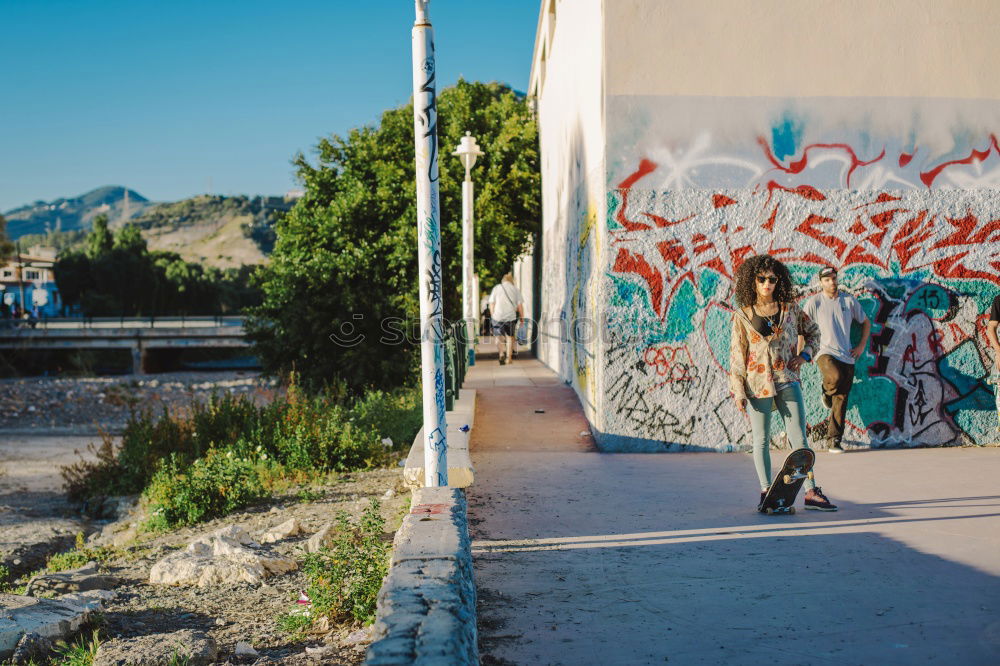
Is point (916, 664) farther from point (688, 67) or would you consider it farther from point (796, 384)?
point (688, 67)

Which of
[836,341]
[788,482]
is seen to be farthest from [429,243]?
[836,341]

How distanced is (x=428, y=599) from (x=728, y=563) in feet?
7.31

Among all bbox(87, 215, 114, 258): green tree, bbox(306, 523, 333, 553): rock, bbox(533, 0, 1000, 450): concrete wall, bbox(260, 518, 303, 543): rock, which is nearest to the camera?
bbox(306, 523, 333, 553): rock

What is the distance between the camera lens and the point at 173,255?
117750 mm

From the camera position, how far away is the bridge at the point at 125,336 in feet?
189

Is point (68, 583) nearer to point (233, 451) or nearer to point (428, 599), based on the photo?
point (428, 599)

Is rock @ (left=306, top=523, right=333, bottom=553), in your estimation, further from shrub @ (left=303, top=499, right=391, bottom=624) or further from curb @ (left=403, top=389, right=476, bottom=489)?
shrub @ (left=303, top=499, right=391, bottom=624)

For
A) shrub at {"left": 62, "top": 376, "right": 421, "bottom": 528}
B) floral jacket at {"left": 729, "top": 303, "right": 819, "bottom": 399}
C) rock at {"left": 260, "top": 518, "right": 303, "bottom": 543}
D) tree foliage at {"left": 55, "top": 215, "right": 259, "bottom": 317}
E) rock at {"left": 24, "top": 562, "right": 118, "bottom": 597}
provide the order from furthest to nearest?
1. tree foliage at {"left": 55, "top": 215, "right": 259, "bottom": 317}
2. shrub at {"left": 62, "top": 376, "right": 421, "bottom": 528}
3. rock at {"left": 260, "top": 518, "right": 303, "bottom": 543}
4. rock at {"left": 24, "top": 562, "right": 118, "bottom": 597}
5. floral jacket at {"left": 729, "top": 303, "right": 819, "bottom": 399}

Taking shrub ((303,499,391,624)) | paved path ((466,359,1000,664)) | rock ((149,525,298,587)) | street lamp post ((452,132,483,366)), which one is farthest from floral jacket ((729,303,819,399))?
street lamp post ((452,132,483,366))

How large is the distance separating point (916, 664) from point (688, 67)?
622 cm

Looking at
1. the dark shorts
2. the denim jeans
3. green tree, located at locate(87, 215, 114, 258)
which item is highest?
green tree, located at locate(87, 215, 114, 258)

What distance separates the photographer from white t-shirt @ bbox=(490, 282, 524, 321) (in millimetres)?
14727

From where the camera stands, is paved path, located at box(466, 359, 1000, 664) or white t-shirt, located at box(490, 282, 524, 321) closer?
paved path, located at box(466, 359, 1000, 664)

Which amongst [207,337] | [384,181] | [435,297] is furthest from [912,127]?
[207,337]
